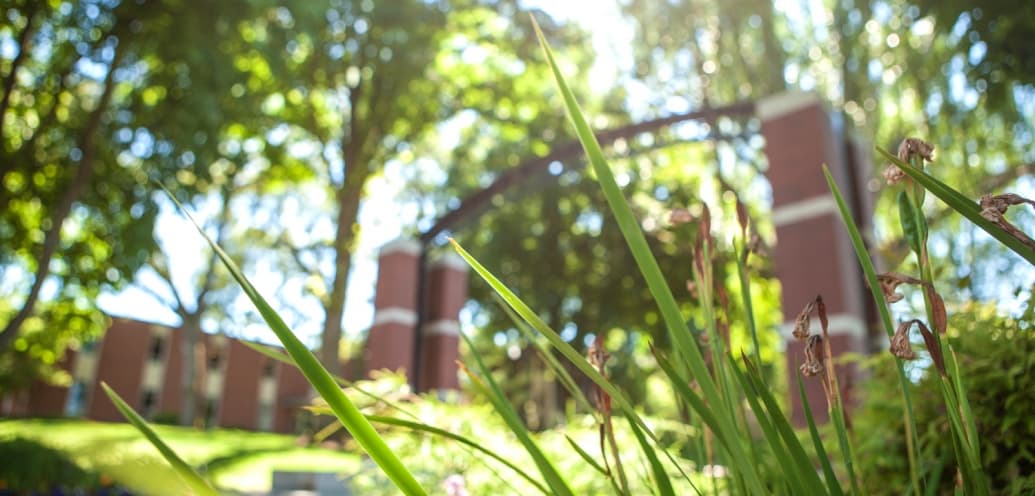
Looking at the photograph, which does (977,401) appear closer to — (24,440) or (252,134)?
(24,440)

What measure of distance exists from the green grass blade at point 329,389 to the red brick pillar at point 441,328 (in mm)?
8929

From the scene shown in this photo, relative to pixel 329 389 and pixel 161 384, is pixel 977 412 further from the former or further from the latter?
pixel 161 384

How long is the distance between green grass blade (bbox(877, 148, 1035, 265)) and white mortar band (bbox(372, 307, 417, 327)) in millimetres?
8985

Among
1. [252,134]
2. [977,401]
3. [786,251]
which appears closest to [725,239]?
[252,134]

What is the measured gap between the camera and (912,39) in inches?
492

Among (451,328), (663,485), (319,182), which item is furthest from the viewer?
(319,182)

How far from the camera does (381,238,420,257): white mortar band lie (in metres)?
9.77

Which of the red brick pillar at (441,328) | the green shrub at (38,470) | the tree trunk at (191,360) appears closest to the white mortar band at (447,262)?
the red brick pillar at (441,328)

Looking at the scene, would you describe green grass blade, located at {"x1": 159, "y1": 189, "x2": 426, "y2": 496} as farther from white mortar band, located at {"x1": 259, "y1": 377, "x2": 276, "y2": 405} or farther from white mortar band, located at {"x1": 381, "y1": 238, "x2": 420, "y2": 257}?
white mortar band, located at {"x1": 259, "y1": 377, "x2": 276, "y2": 405}

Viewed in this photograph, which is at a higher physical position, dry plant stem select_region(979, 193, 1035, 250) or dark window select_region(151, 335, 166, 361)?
dark window select_region(151, 335, 166, 361)

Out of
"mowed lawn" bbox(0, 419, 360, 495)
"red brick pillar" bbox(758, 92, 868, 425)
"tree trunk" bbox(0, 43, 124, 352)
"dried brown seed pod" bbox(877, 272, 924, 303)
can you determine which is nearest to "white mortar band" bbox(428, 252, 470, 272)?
"mowed lawn" bbox(0, 419, 360, 495)

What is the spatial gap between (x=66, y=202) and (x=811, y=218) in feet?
28.5

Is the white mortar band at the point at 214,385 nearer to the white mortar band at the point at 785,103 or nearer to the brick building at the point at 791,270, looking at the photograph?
the brick building at the point at 791,270

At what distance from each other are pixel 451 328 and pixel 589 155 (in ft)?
30.0
